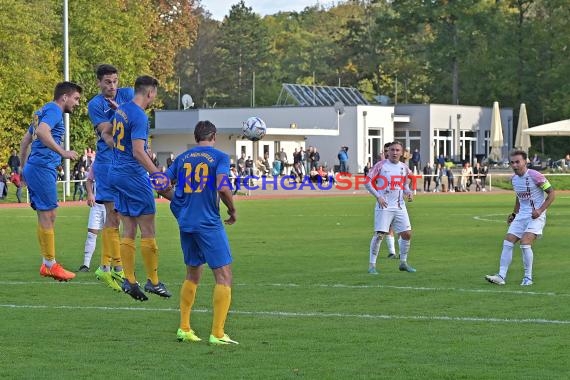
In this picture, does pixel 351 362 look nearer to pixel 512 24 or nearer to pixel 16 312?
pixel 16 312

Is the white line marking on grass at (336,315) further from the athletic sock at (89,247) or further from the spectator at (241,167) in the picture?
the spectator at (241,167)

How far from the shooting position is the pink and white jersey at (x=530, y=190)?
16844 mm

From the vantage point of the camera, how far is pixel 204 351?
10812 mm

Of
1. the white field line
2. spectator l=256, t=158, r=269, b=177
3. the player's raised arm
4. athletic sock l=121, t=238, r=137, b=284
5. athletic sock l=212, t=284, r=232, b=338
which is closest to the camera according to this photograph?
the player's raised arm

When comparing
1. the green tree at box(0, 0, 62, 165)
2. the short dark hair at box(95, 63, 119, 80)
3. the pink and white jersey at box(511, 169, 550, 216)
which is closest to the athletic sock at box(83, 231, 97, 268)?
the short dark hair at box(95, 63, 119, 80)

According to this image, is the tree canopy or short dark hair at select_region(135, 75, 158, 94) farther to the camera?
the tree canopy

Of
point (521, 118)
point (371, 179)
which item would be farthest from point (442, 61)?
point (371, 179)

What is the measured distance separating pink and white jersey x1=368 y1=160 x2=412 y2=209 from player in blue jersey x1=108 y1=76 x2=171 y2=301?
6.11 metres

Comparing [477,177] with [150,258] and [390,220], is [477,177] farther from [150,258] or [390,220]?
[150,258]

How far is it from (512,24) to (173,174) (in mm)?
93804

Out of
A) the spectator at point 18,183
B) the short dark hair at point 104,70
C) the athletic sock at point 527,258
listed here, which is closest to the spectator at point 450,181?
the spectator at point 18,183

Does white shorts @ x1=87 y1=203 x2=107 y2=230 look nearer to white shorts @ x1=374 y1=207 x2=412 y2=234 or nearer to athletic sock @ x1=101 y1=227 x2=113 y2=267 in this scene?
athletic sock @ x1=101 y1=227 x2=113 y2=267

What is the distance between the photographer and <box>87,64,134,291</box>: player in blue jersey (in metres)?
14.0

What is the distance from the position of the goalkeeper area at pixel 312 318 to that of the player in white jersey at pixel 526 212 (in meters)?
0.31
